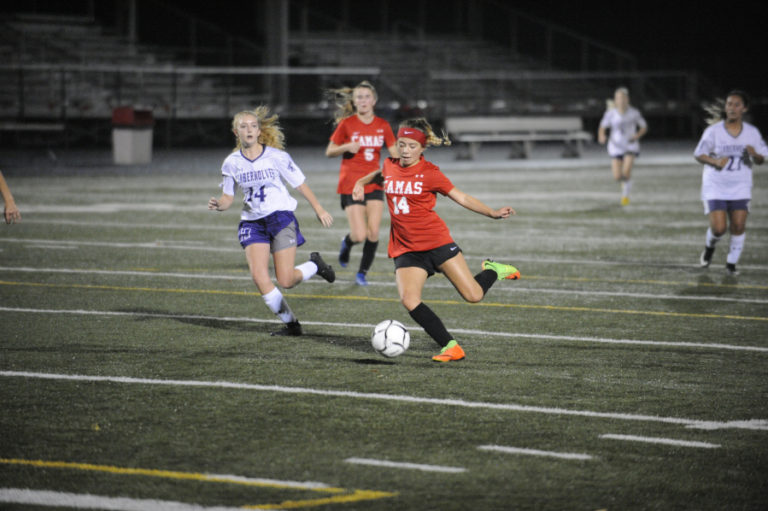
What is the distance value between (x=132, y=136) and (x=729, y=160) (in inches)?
823

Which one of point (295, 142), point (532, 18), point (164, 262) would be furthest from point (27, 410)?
point (532, 18)

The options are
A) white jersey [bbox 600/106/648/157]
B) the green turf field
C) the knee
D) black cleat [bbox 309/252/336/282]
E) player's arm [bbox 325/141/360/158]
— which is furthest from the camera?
white jersey [bbox 600/106/648/157]

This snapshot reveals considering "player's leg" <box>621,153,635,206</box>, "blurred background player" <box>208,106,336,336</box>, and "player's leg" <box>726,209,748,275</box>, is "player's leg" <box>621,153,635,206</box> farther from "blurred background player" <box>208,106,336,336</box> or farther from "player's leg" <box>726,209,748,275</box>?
"blurred background player" <box>208,106,336,336</box>

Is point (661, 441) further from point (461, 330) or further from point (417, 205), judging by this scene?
point (461, 330)

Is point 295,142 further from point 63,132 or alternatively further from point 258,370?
point 258,370

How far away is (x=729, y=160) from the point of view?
11.8m

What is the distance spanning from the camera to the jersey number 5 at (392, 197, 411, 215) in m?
7.92

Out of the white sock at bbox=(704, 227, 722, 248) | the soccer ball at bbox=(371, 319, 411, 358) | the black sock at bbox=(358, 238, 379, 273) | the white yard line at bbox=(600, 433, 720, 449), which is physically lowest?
the white yard line at bbox=(600, 433, 720, 449)

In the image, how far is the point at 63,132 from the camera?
3356 centimetres

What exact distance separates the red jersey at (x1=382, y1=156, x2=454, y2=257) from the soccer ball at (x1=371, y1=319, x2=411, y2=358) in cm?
68

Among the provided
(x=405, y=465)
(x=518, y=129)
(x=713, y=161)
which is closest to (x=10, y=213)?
(x=405, y=465)

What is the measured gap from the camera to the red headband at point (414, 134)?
7887 millimetres

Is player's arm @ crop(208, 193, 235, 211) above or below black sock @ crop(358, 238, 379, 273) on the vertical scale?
above

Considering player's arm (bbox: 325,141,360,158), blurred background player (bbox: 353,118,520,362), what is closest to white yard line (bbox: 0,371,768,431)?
blurred background player (bbox: 353,118,520,362)
